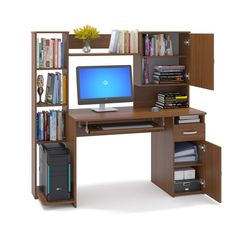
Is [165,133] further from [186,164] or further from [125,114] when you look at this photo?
[125,114]

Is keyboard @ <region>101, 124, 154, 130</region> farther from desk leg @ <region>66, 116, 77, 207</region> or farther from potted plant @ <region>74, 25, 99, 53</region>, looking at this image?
potted plant @ <region>74, 25, 99, 53</region>

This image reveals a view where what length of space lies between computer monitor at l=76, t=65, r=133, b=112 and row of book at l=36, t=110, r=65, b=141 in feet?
0.93

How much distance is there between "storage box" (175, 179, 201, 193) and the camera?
695cm

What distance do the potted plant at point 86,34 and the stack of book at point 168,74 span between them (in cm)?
78

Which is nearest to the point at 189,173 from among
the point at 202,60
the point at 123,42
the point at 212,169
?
the point at 212,169

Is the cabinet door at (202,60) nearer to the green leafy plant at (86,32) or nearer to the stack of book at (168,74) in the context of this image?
the stack of book at (168,74)

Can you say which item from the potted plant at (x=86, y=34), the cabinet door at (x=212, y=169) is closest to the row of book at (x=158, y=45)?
the potted plant at (x=86, y=34)

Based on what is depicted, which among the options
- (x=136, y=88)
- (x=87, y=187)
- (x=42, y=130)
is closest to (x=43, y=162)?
(x=42, y=130)

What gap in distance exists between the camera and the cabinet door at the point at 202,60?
6.79m

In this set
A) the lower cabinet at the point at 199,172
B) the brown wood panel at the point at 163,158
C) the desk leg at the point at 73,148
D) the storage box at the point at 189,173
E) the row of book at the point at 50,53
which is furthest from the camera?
the storage box at the point at 189,173

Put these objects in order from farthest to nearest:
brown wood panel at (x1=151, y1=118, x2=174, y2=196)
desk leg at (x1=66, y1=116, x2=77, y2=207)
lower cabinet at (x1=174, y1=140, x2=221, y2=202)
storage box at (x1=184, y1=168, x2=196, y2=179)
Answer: storage box at (x1=184, y1=168, x2=196, y2=179) < brown wood panel at (x1=151, y1=118, x2=174, y2=196) < lower cabinet at (x1=174, y1=140, x2=221, y2=202) < desk leg at (x1=66, y1=116, x2=77, y2=207)

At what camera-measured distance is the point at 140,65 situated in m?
7.09

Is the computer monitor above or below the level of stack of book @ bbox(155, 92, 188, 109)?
above

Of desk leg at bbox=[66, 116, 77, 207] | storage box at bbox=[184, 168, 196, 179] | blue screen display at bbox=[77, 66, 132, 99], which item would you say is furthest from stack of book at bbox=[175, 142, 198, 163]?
desk leg at bbox=[66, 116, 77, 207]
